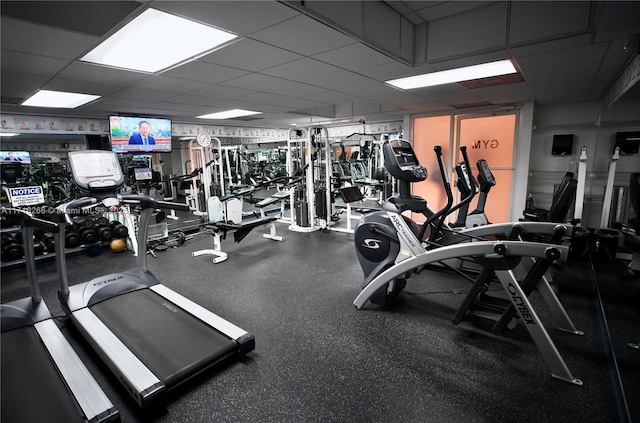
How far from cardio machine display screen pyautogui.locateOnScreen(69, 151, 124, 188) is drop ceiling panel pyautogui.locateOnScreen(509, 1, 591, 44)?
12.0 ft

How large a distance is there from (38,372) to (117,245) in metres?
3.55

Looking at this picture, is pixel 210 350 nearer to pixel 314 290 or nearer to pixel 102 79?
pixel 314 290

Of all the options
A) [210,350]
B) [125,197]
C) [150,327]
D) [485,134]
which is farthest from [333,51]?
[485,134]

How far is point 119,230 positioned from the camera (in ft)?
16.6

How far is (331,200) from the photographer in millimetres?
6281

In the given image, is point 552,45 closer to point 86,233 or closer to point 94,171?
point 94,171

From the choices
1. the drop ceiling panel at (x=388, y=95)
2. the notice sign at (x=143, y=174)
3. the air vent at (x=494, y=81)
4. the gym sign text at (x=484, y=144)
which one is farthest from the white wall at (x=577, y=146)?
the notice sign at (x=143, y=174)

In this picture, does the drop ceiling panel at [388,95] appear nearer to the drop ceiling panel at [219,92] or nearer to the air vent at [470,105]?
the air vent at [470,105]

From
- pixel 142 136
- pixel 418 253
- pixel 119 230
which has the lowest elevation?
pixel 119 230

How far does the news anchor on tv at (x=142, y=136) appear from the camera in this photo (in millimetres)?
5453

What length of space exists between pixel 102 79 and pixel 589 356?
513 centimetres

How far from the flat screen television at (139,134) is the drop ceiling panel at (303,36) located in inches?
166

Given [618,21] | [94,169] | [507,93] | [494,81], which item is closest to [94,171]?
[94,169]

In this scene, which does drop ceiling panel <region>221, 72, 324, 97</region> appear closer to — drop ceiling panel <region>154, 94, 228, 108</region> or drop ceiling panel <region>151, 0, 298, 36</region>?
drop ceiling panel <region>154, 94, 228, 108</region>
